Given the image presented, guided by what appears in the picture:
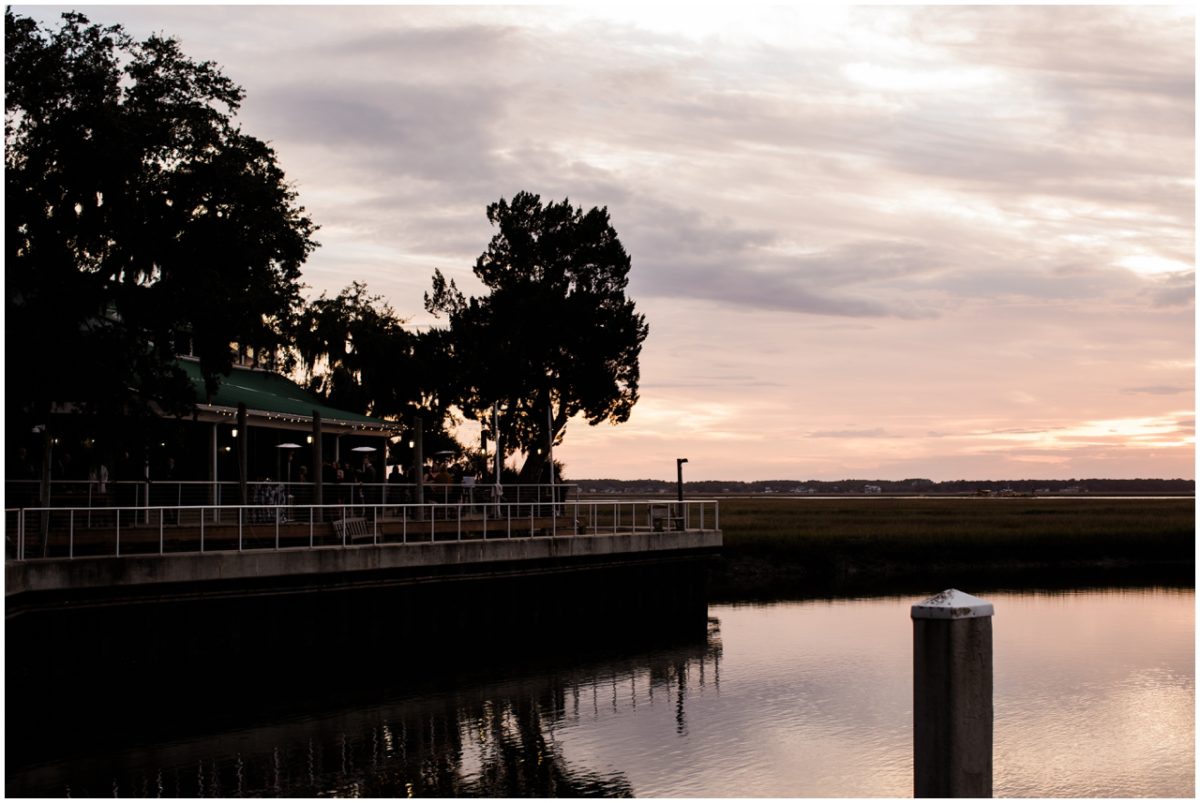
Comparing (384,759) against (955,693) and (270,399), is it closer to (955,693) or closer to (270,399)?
(955,693)

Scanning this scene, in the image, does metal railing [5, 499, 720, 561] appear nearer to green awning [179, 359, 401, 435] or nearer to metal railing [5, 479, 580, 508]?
metal railing [5, 479, 580, 508]

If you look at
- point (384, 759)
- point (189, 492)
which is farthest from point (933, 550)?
point (384, 759)

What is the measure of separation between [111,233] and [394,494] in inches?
452

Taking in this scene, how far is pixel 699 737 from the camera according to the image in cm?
2328

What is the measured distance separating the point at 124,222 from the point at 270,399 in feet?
56.3

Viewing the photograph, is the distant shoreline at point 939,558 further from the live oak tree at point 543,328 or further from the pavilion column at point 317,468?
the pavilion column at point 317,468

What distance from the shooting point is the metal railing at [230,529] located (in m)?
24.3

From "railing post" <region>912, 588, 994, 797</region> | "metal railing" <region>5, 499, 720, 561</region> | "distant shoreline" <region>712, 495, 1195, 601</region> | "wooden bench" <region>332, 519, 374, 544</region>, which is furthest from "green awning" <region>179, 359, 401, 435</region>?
"railing post" <region>912, 588, 994, 797</region>

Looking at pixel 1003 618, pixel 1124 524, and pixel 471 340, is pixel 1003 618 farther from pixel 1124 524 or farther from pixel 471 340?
pixel 1124 524

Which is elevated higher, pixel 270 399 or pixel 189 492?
pixel 270 399

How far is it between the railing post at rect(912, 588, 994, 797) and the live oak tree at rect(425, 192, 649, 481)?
52.3 m

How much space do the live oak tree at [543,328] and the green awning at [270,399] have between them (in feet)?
30.8

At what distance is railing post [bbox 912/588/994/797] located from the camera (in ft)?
16.6

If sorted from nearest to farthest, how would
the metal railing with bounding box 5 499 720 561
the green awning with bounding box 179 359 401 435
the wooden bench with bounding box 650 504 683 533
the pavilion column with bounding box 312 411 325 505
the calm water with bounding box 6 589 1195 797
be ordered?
the calm water with bounding box 6 589 1195 797 < the metal railing with bounding box 5 499 720 561 < the pavilion column with bounding box 312 411 325 505 < the green awning with bounding box 179 359 401 435 < the wooden bench with bounding box 650 504 683 533
